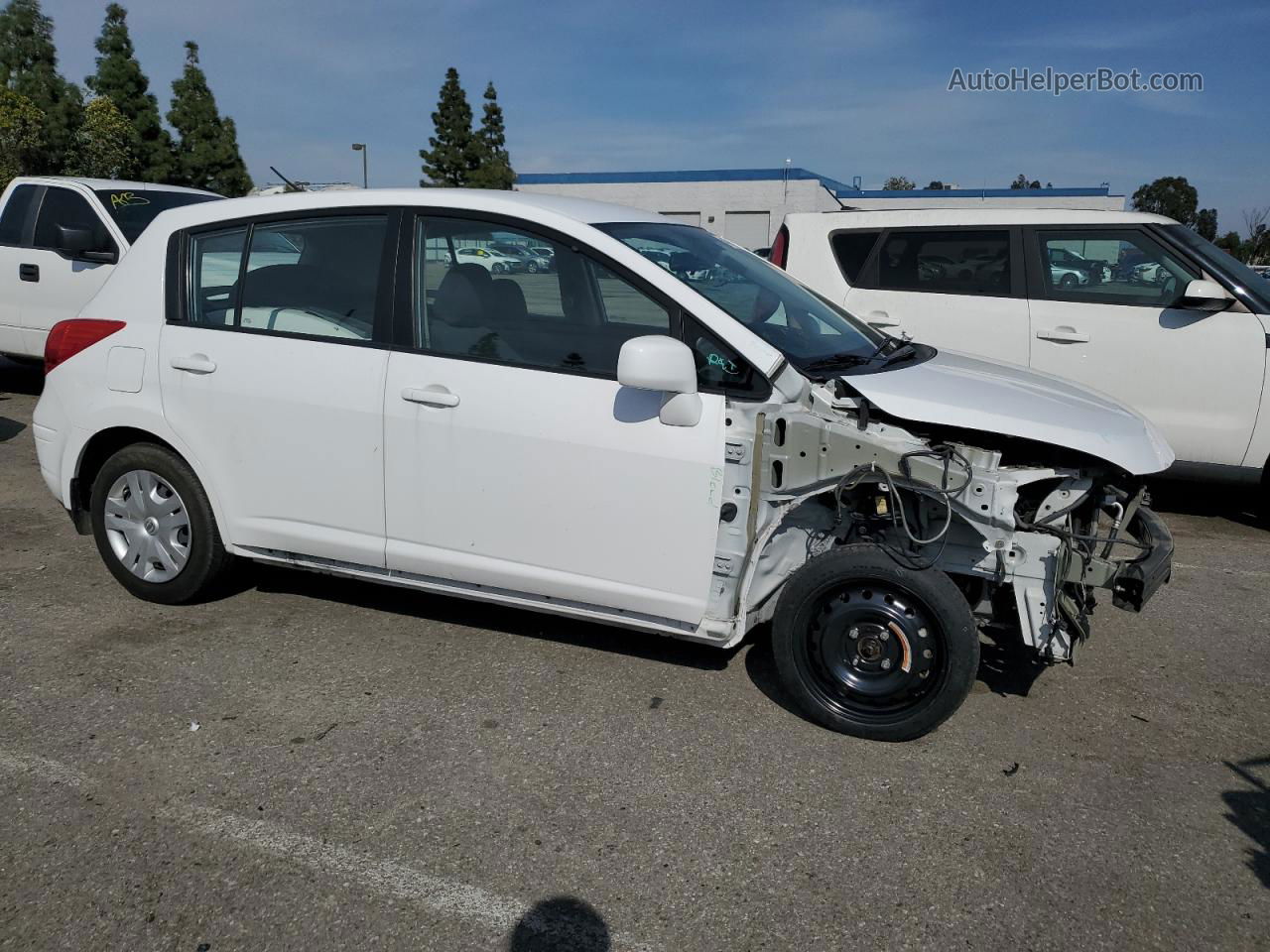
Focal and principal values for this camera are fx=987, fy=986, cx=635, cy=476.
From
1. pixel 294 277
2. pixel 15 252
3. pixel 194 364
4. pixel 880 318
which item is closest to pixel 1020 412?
pixel 294 277

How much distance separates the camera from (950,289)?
696 cm

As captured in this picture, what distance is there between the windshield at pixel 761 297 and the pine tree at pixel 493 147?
5963 centimetres

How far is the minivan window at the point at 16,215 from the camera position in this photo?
8922mm

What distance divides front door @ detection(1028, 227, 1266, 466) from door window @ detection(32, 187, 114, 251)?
783 centimetres

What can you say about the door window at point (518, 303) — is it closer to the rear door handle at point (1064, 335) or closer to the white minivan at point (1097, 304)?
the white minivan at point (1097, 304)

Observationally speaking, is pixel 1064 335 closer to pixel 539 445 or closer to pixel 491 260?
pixel 491 260

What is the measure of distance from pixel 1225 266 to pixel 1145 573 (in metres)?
3.97

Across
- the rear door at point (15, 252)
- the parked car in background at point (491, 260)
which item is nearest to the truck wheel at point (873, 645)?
the parked car in background at point (491, 260)

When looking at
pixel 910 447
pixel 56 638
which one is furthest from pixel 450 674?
pixel 910 447

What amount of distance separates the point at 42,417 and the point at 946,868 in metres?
4.30

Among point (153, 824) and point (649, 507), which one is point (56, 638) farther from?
point (649, 507)

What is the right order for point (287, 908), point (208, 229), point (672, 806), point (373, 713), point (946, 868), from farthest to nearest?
point (208, 229) → point (373, 713) → point (672, 806) → point (946, 868) → point (287, 908)

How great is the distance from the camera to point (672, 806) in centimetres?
314

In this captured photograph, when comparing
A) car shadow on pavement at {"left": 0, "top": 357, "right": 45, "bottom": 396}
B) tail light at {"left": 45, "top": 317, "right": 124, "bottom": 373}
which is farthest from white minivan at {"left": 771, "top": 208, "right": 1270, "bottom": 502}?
car shadow on pavement at {"left": 0, "top": 357, "right": 45, "bottom": 396}
